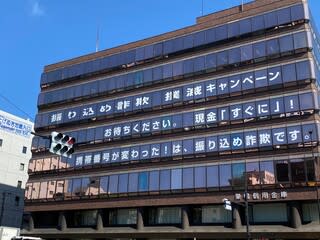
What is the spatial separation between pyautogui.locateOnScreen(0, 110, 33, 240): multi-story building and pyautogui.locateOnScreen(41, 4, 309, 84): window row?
15.7m

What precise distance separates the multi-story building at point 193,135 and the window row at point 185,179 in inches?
4.5

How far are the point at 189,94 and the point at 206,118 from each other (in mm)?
4059

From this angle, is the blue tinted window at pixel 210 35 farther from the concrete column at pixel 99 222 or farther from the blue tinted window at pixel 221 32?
the concrete column at pixel 99 222

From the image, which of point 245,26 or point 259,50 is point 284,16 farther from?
point 245,26

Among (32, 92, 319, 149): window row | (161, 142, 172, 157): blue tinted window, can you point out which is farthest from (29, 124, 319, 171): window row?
(32, 92, 319, 149): window row

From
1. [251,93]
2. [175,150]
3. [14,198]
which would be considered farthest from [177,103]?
[14,198]

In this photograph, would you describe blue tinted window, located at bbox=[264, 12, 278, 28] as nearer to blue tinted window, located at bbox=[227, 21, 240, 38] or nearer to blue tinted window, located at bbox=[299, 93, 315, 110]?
blue tinted window, located at bbox=[227, 21, 240, 38]

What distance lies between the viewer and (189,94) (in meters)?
52.3

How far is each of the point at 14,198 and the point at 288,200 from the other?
52234 millimetres

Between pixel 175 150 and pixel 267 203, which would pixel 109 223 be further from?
pixel 267 203

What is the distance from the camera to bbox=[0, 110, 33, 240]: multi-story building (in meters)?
75.9

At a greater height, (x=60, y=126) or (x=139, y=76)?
(x=139, y=76)

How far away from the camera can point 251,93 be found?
157ft

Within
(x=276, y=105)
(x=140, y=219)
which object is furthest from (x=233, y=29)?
(x=140, y=219)
